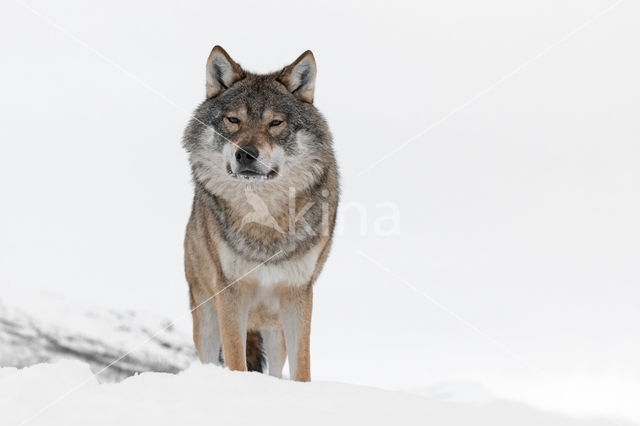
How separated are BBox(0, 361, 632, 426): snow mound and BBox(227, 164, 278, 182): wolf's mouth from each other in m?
1.58

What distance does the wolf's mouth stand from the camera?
4.80 meters

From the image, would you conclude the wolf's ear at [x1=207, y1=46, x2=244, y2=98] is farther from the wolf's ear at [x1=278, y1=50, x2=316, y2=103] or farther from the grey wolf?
the wolf's ear at [x1=278, y1=50, x2=316, y2=103]

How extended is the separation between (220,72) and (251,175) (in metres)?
1.09

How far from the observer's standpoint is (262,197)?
17.1ft

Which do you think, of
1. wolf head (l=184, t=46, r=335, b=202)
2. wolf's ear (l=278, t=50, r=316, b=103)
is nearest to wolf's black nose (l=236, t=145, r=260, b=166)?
wolf head (l=184, t=46, r=335, b=202)

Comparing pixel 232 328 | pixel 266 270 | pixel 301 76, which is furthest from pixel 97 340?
pixel 301 76

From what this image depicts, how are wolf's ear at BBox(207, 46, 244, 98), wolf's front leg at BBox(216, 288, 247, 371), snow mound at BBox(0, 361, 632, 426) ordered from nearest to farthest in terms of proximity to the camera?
1. snow mound at BBox(0, 361, 632, 426)
2. wolf's front leg at BBox(216, 288, 247, 371)
3. wolf's ear at BBox(207, 46, 244, 98)

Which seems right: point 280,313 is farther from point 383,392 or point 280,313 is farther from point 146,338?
point 146,338

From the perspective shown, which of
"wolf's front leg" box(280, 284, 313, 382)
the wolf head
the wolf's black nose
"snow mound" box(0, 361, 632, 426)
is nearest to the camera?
"snow mound" box(0, 361, 632, 426)

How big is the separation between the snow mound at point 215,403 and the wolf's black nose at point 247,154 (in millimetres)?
1607

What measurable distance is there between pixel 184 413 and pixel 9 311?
4488 mm

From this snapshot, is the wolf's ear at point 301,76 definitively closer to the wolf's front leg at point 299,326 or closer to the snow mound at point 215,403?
the wolf's front leg at point 299,326

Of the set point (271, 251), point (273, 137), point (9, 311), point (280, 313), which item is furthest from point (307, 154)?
point (9, 311)

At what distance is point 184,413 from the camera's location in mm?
3135
